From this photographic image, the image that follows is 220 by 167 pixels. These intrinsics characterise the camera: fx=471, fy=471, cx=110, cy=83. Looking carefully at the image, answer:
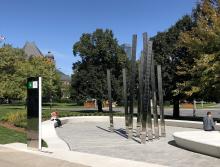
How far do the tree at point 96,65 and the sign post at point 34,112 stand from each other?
30063mm

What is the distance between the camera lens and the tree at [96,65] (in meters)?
46.4

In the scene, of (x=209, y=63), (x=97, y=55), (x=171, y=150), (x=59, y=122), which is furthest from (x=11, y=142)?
(x=97, y=55)

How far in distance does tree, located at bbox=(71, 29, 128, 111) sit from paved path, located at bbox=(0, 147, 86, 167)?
31.4m

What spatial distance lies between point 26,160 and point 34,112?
277 centimetres

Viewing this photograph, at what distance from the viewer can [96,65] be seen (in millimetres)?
48031

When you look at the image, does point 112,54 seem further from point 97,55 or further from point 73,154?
point 73,154

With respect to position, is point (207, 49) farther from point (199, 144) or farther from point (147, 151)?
point (199, 144)

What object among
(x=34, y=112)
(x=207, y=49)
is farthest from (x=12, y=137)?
(x=207, y=49)

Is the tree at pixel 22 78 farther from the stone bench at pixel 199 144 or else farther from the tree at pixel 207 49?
the stone bench at pixel 199 144

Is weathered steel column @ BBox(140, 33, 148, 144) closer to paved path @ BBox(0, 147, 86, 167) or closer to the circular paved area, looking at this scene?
the circular paved area

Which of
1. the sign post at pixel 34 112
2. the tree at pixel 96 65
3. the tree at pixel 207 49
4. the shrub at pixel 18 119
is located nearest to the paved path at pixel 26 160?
the sign post at pixel 34 112

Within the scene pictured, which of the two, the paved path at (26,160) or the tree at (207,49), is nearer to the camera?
the paved path at (26,160)

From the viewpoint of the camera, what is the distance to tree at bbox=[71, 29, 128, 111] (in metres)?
46.4

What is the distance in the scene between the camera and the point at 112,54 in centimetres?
4819
